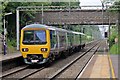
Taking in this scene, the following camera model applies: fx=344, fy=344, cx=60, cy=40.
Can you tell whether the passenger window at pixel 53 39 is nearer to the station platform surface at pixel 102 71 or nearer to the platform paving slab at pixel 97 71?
the station platform surface at pixel 102 71

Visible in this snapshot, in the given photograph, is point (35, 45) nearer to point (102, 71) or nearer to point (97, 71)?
point (97, 71)

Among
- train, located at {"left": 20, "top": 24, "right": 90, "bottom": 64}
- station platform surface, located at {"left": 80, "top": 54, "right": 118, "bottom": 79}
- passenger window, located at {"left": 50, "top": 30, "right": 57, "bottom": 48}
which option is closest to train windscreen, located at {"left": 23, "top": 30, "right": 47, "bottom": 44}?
train, located at {"left": 20, "top": 24, "right": 90, "bottom": 64}

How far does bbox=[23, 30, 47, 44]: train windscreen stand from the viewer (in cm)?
2178

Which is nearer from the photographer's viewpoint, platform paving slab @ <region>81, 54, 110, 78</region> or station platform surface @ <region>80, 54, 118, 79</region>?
station platform surface @ <region>80, 54, 118, 79</region>

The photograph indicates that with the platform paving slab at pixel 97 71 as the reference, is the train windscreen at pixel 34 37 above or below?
above

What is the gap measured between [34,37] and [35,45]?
54cm

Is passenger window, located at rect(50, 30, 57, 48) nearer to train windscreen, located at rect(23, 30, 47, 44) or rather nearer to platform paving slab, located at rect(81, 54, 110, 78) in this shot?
train windscreen, located at rect(23, 30, 47, 44)

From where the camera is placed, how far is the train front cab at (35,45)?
2155 centimetres

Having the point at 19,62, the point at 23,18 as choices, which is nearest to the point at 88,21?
the point at 23,18

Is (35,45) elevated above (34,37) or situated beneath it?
situated beneath

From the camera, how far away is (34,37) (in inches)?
860

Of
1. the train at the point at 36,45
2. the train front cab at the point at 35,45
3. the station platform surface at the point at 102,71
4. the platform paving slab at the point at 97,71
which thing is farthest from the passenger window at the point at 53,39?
the platform paving slab at the point at 97,71

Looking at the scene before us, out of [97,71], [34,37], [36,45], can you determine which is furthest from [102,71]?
[34,37]

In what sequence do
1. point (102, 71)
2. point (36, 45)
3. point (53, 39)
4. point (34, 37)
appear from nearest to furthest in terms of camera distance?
point (102, 71)
point (36, 45)
point (34, 37)
point (53, 39)
